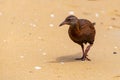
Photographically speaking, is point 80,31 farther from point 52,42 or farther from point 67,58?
point 52,42

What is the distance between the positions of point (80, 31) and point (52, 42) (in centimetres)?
105

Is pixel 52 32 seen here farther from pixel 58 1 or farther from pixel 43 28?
pixel 58 1

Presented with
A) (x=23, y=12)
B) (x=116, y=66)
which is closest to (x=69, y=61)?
(x=116, y=66)

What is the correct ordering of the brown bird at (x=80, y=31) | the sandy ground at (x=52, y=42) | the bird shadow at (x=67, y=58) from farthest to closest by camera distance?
the bird shadow at (x=67, y=58), the brown bird at (x=80, y=31), the sandy ground at (x=52, y=42)

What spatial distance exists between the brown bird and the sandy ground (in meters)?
0.33

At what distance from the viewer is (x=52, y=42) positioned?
9.70 metres

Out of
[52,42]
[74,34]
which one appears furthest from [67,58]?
[52,42]

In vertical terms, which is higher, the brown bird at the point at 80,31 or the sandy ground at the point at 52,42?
the brown bird at the point at 80,31

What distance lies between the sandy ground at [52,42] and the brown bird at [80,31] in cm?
33

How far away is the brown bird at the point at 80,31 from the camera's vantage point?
8.71 m

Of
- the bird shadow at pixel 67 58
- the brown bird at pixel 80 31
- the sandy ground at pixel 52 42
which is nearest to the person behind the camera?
the sandy ground at pixel 52 42

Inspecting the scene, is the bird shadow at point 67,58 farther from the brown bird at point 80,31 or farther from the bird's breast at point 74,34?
the bird's breast at point 74,34

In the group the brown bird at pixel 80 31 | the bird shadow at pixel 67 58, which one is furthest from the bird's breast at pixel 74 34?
the bird shadow at pixel 67 58

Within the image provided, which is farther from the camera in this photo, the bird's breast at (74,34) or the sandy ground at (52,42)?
the bird's breast at (74,34)
